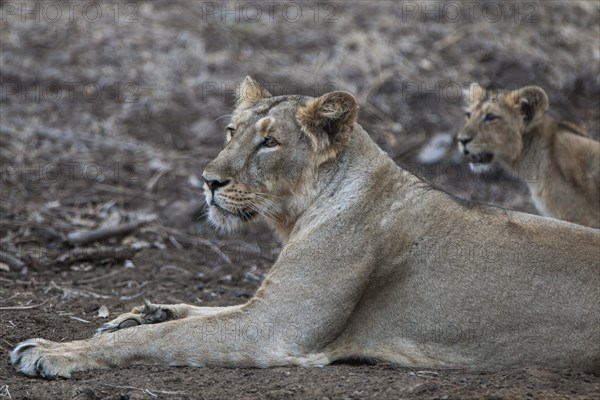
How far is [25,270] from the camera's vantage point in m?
8.91

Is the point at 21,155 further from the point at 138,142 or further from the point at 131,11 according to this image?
the point at 131,11

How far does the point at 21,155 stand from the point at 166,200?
199 centimetres

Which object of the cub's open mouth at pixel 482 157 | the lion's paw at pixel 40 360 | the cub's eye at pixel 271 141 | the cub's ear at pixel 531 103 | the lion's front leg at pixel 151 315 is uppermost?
the cub's eye at pixel 271 141

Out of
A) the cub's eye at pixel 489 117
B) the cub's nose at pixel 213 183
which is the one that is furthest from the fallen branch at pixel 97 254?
the cub's eye at pixel 489 117

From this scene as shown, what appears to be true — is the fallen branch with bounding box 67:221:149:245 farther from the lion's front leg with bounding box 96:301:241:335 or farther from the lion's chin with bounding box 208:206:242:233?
the lion's chin with bounding box 208:206:242:233

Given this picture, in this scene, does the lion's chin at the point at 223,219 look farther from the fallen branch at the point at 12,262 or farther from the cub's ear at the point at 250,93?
the fallen branch at the point at 12,262

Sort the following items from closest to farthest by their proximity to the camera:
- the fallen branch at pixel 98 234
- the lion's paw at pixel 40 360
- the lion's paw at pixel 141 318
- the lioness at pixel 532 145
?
the lion's paw at pixel 40 360, the lion's paw at pixel 141 318, the fallen branch at pixel 98 234, the lioness at pixel 532 145

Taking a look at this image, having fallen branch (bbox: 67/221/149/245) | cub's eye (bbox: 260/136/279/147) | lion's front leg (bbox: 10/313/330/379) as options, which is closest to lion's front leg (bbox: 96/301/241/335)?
lion's front leg (bbox: 10/313/330/379)

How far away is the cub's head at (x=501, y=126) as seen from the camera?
10.3 metres

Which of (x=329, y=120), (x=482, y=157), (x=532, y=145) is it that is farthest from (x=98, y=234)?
(x=532, y=145)

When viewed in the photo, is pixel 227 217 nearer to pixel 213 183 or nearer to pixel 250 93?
pixel 213 183

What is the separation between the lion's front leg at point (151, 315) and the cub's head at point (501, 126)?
4353 millimetres

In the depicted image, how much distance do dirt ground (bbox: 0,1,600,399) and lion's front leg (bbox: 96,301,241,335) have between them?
41cm

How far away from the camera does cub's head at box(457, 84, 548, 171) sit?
405 inches
